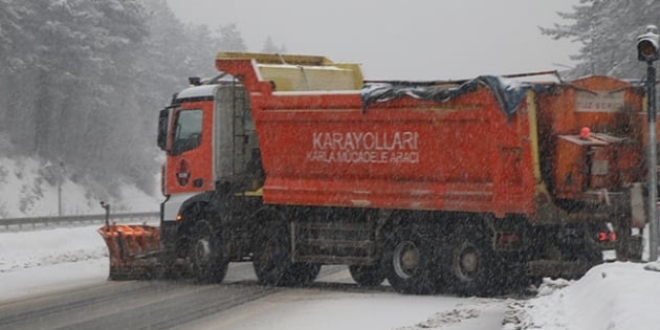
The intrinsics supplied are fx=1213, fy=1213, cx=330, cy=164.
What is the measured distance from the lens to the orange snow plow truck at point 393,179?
15344mm

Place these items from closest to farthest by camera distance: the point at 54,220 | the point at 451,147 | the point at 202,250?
1. the point at 451,147
2. the point at 202,250
3. the point at 54,220

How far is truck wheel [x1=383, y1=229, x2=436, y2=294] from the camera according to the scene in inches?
645

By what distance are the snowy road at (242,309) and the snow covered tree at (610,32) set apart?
23.2m

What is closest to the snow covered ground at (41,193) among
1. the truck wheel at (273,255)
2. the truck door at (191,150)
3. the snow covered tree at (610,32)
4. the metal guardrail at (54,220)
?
the metal guardrail at (54,220)

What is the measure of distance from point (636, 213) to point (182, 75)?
84574 mm

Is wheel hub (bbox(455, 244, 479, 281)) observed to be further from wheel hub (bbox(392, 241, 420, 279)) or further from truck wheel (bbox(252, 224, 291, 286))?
truck wheel (bbox(252, 224, 291, 286))

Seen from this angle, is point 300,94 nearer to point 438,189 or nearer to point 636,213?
point 438,189

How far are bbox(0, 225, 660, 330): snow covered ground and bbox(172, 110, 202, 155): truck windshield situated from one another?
2649 millimetres

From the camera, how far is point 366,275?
18.3 m

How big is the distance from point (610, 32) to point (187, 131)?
2676 cm

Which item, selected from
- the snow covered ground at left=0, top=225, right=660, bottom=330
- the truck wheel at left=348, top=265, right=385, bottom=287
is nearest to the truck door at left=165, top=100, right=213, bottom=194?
the snow covered ground at left=0, top=225, right=660, bottom=330

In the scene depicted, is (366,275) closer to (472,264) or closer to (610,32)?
(472,264)

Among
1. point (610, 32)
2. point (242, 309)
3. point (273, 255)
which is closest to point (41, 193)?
point (610, 32)

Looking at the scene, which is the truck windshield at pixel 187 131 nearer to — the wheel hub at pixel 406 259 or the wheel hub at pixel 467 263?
the wheel hub at pixel 406 259
